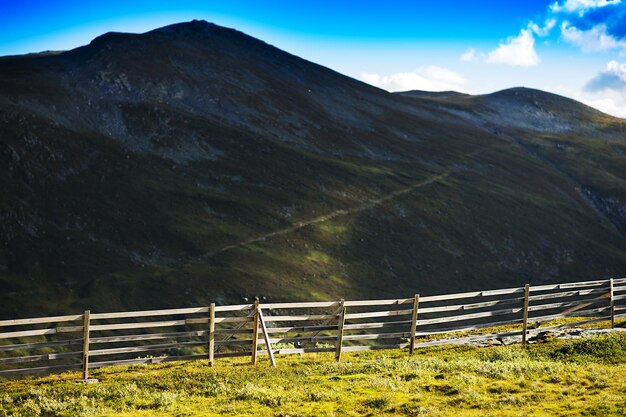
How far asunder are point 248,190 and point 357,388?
7445 cm

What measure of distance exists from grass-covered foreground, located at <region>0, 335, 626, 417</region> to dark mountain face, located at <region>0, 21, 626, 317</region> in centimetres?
4169

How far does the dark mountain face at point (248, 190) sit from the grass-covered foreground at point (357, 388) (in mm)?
41686

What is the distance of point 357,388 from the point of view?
19.2m

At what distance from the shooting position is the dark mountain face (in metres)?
69.4

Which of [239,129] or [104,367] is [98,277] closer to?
[104,367]

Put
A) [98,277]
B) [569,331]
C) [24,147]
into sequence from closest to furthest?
[569,331] → [98,277] → [24,147]

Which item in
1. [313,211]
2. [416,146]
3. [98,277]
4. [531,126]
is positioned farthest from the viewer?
[531,126]

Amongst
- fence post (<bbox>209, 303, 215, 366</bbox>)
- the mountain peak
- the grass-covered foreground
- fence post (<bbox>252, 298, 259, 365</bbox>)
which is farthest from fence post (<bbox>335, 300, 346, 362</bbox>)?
the mountain peak

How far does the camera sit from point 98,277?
64.8 metres

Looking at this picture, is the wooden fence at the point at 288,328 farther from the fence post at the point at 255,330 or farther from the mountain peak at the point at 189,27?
the mountain peak at the point at 189,27

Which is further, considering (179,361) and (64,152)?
(64,152)

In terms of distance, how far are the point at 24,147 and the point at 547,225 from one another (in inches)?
3154

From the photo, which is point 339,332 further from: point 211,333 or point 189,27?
point 189,27

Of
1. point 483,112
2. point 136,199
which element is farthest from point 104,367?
point 483,112
